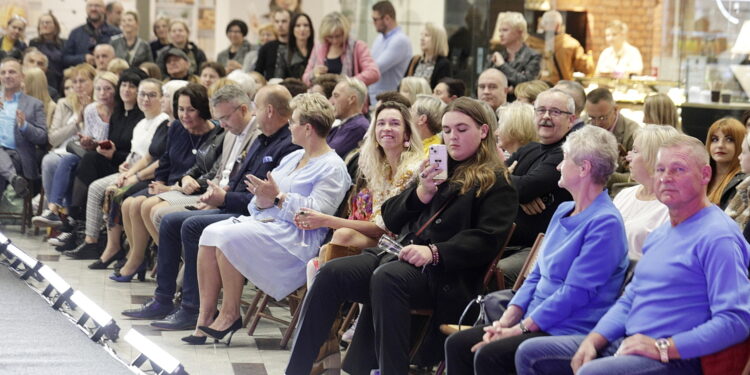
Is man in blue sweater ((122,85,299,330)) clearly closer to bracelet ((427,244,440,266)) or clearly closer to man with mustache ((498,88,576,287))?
man with mustache ((498,88,576,287))

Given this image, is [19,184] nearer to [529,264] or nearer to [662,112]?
[662,112]

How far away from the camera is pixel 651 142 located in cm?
422

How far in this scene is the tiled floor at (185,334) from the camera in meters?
5.58

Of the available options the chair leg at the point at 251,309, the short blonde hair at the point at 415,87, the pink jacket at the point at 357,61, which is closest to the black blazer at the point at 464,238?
the chair leg at the point at 251,309

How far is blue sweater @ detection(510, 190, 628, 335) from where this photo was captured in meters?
3.93

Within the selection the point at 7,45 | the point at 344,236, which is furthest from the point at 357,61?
the point at 7,45

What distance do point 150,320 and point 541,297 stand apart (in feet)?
10.4

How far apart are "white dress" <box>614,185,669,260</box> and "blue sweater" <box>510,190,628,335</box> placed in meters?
0.30

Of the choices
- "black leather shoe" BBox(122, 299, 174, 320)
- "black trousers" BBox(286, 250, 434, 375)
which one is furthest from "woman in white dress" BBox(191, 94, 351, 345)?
"black trousers" BBox(286, 250, 434, 375)

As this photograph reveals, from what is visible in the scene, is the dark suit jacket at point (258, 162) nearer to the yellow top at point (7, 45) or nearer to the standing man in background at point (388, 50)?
the standing man in background at point (388, 50)

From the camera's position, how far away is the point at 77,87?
9898 millimetres

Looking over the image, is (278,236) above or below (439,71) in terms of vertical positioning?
below

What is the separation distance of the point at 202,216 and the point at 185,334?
0.69 metres

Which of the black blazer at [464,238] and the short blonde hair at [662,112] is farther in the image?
the short blonde hair at [662,112]
